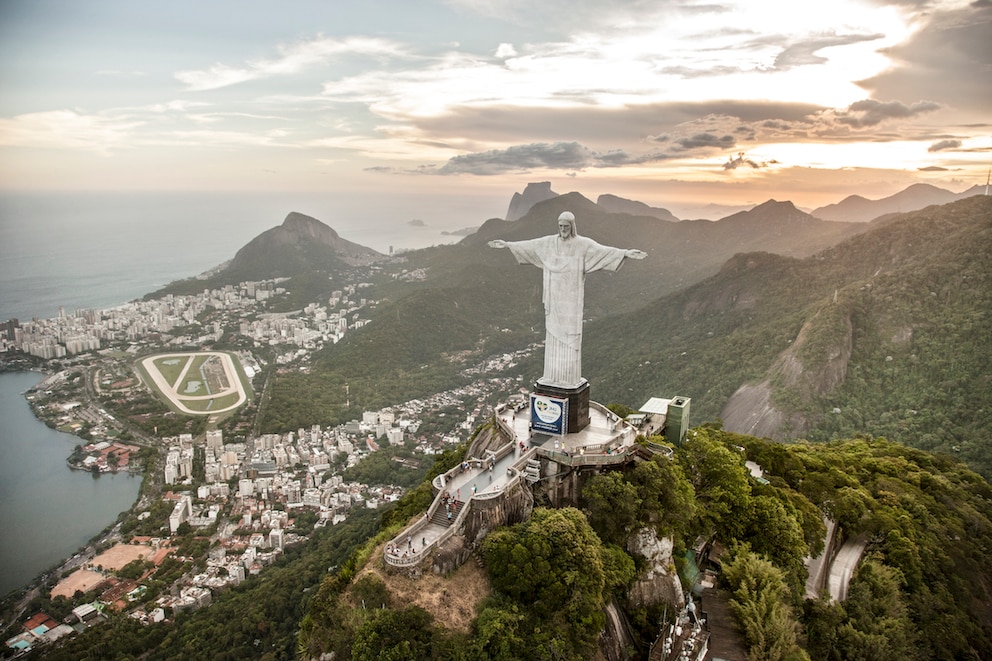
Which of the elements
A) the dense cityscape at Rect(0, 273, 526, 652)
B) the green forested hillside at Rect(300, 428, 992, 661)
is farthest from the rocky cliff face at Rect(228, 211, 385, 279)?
the green forested hillside at Rect(300, 428, 992, 661)

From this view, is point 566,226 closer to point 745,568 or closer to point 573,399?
point 573,399

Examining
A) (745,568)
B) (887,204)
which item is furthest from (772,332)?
(887,204)

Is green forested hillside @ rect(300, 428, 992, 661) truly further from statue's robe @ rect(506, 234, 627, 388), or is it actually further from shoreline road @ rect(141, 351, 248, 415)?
shoreline road @ rect(141, 351, 248, 415)

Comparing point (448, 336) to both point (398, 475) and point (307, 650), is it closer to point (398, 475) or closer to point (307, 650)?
point (398, 475)

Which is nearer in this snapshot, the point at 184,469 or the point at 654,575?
the point at 654,575

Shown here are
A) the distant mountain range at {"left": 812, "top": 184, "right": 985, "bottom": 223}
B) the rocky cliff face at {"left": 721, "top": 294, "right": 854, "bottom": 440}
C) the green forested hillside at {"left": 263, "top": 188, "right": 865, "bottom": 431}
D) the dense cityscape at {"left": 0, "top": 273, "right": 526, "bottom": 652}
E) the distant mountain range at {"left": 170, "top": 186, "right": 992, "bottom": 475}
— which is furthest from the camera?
the distant mountain range at {"left": 812, "top": 184, "right": 985, "bottom": 223}

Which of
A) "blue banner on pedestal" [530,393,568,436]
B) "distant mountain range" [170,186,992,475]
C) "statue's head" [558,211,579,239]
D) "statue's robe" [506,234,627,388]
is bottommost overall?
"distant mountain range" [170,186,992,475]
